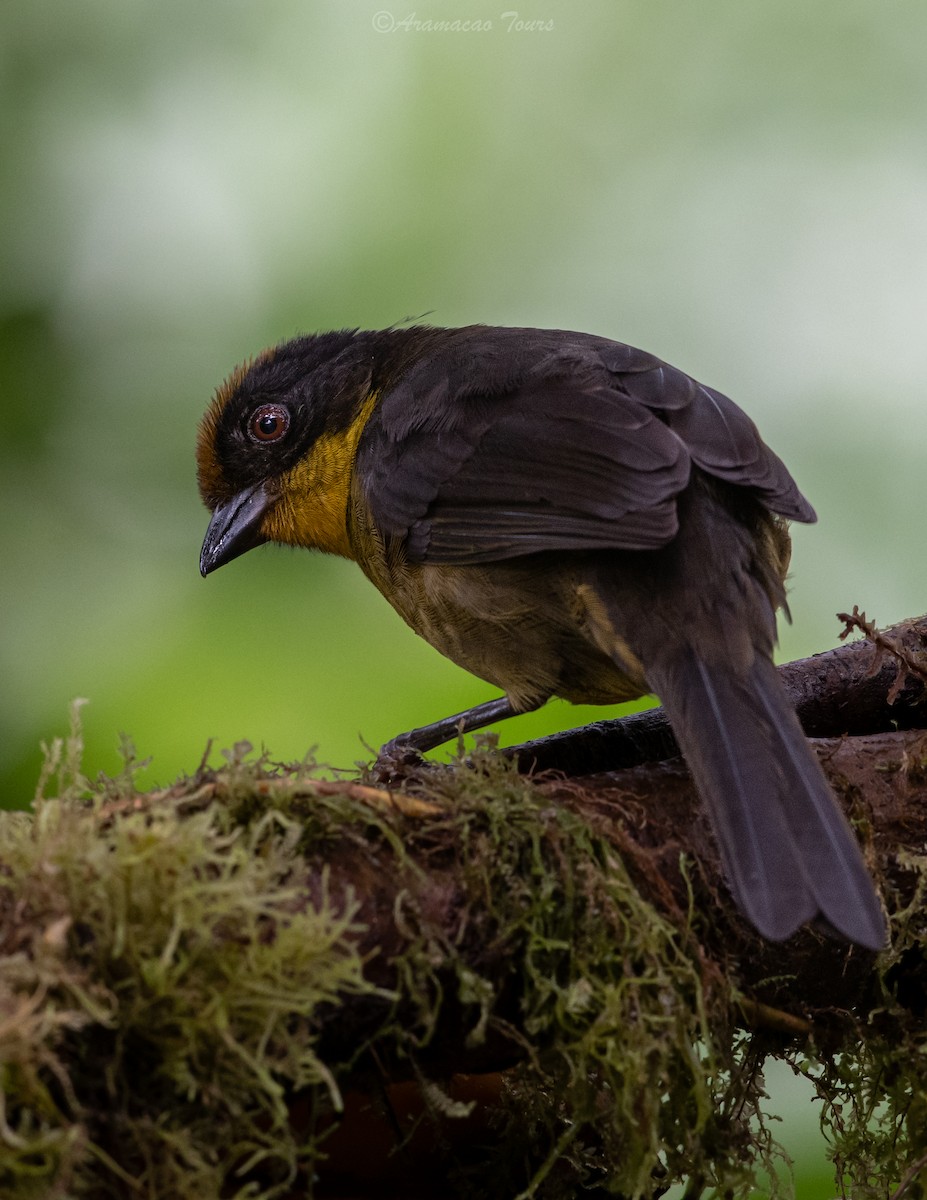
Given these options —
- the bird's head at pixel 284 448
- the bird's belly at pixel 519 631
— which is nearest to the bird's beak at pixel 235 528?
the bird's head at pixel 284 448

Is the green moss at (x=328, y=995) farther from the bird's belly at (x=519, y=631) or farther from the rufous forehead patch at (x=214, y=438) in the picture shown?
the rufous forehead patch at (x=214, y=438)

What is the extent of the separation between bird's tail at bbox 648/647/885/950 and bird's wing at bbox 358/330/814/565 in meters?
0.40

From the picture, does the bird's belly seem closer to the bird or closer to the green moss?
the bird

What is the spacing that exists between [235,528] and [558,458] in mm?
1553

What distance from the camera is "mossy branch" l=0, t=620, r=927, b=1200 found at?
5.57 feet

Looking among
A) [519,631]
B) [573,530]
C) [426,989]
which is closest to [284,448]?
[519,631]

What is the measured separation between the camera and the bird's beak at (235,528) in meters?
4.52

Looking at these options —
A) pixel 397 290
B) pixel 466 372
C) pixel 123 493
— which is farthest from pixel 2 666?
pixel 397 290

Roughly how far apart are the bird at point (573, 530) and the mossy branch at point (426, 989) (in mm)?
192

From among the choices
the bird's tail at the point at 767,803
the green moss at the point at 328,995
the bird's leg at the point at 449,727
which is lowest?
the green moss at the point at 328,995

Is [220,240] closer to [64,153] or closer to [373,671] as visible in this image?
[64,153]

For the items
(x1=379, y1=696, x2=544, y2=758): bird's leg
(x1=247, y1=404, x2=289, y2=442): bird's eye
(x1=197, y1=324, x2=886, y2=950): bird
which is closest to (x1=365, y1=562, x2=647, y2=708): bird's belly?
(x1=197, y1=324, x2=886, y2=950): bird

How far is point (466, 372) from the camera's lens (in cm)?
402

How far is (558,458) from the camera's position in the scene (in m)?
3.42
